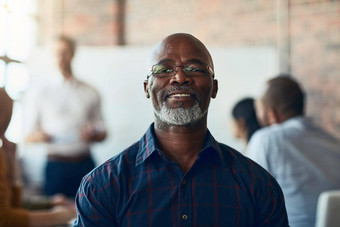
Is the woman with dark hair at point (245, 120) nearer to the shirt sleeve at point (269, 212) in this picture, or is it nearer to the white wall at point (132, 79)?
the white wall at point (132, 79)

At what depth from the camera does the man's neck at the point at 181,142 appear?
4.55ft

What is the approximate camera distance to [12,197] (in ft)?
6.55

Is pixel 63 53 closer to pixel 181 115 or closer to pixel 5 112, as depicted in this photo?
pixel 5 112

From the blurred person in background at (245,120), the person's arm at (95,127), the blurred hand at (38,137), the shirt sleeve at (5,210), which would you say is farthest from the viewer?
the person's arm at (95,127)

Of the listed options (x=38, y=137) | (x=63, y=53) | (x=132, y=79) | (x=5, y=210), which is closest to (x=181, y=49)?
(x=5, y=210)

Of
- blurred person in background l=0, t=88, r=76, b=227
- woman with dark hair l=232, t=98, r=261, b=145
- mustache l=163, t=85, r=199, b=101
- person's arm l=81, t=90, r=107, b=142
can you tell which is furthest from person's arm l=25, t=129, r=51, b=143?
mustache l=163, t=85, r=199, b=101

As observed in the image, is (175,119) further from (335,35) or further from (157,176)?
(335,35)

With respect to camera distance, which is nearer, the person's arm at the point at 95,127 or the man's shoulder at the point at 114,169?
the man's shoulder at the point at 114,169

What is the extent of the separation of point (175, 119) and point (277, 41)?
362cm

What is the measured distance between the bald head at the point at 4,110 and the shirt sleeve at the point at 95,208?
1.75ft

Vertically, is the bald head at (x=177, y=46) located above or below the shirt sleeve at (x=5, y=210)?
above

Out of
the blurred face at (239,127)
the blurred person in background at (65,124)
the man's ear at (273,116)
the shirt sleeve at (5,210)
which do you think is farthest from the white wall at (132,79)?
the shirt sleeve at (5,210)

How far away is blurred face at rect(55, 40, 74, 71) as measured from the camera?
4281 millimetres

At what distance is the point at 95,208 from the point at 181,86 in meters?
0.39
